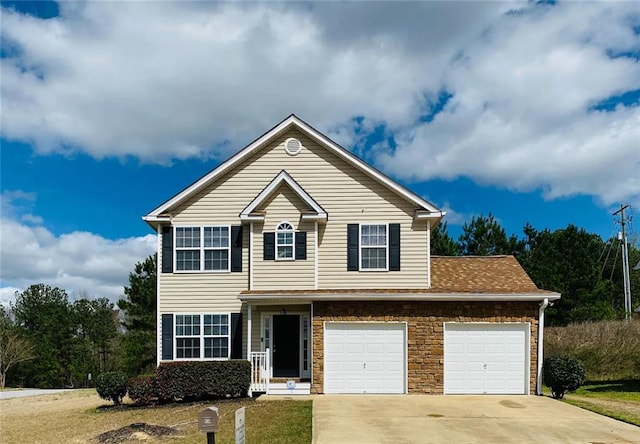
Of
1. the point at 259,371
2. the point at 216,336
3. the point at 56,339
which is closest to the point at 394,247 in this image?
the point at 259,371

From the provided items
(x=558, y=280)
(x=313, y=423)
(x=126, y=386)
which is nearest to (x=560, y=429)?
(x=313, y=423)

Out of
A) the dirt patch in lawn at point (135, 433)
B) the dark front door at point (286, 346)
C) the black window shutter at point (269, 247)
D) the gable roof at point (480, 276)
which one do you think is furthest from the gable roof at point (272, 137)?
the dirt patch in lawn at point (135, 433)

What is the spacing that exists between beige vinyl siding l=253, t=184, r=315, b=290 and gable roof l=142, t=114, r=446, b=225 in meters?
1.69

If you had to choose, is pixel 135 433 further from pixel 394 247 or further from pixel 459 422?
pixel 394 247

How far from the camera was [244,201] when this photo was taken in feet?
61.5

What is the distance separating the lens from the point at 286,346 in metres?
18.2

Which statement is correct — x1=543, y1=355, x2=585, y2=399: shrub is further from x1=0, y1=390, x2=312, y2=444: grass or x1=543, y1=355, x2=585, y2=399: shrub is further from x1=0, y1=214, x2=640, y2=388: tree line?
x1=0, y1=214, x2=640, y2=388: tree line

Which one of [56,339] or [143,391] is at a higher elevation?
Answer: [143,391]

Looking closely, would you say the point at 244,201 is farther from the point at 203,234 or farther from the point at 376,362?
the point at 376,362

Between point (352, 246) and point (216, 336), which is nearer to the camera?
point (216, 336)

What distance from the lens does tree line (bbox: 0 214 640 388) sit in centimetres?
3116

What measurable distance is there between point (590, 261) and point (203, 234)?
22.3 meters

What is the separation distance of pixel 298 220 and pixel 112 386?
7006mm

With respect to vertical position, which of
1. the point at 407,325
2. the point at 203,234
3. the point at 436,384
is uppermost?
the point at 203,234
